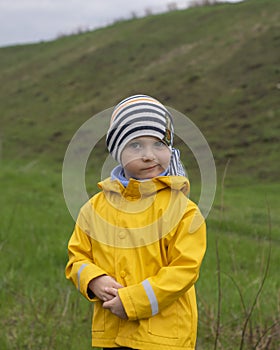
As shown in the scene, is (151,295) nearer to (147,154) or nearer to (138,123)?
(147,154)

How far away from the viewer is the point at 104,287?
230 cm

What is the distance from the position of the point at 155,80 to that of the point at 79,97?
3.69 m

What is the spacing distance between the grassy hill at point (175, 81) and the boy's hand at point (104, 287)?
47.6 feet

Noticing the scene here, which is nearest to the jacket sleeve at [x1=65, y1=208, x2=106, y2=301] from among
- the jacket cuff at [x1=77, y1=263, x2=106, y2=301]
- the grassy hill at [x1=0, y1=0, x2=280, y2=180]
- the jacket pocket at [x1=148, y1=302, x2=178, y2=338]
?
the jacket cuff at [x1=77, y1=263, x2=106, y2=301]

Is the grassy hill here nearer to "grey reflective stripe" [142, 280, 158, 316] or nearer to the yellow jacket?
the yellow jacket

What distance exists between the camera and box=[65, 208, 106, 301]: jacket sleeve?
2.33 m

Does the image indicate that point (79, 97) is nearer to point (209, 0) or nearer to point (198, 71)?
point (198, 71)

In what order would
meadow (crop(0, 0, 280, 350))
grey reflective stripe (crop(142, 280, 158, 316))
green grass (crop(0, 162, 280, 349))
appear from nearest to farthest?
grey reflective stripe (crop(142, 280, 158, 316))
green grass (crop(0, 162, 280, 349))
meadow (crop(0, 0, 280, 350))

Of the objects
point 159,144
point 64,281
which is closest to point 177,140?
point 64,281

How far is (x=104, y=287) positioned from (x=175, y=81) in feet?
74.8

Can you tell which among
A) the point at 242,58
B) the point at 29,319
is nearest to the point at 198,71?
the point at 242,58

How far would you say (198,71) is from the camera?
80.8 ft

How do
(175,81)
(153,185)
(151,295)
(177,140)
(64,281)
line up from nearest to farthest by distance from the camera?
1. (151,295)
2. (153,185)
3. (64,281)
4. (177,140)
5. (175,81)

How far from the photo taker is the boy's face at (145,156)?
236 centimetres
